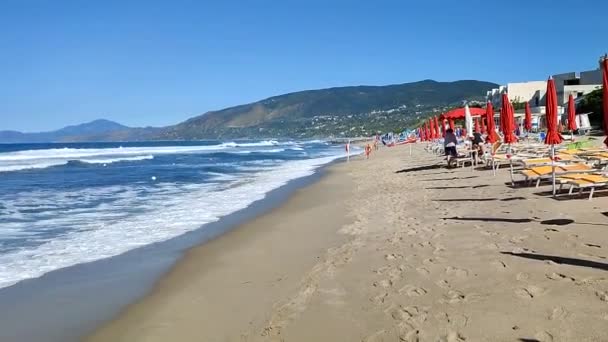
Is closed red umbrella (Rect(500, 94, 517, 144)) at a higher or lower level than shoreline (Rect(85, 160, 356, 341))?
higher

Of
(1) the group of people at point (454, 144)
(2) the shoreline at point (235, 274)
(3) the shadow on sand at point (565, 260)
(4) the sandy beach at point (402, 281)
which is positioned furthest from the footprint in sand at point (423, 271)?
(1) the group of people at point (454, 144)

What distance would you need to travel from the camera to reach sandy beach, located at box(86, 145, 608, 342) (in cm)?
380

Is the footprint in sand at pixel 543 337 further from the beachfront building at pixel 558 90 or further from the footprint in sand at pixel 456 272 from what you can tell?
the beachfront building at pixel 558 90

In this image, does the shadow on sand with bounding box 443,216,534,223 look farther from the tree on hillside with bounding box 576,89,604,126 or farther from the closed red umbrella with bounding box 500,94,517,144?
the tree on hillside with bounding box 576,89,604,126

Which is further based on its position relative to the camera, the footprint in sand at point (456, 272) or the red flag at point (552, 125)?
the red flag at point (552, 125)

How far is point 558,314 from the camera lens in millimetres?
3652

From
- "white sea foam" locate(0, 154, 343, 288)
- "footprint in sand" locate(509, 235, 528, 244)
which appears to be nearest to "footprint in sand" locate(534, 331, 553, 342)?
"footprint in sand" locate(509, 235, 528, 244)

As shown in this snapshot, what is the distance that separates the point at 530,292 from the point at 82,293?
177 inches

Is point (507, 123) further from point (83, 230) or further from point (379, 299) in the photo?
point (379, 299)

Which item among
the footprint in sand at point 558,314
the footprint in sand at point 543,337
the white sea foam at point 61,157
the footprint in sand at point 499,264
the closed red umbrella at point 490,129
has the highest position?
the closed red umbrella at point 490,129

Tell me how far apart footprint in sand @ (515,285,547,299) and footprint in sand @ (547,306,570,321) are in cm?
33

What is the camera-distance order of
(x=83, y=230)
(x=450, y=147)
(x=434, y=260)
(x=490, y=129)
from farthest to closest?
1. (x=450, y=147)
2. (x=490, y=129)
3. (x=83, y=230)
4. (x=434, y=260)

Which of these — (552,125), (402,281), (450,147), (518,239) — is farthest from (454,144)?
(402,281)

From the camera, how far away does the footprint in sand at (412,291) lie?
4512mm
